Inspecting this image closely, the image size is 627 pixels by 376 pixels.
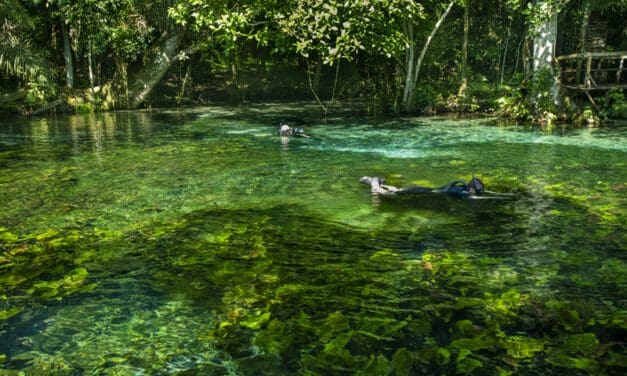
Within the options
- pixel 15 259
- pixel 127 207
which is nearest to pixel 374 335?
pixel 15 259

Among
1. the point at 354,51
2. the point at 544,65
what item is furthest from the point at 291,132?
the point at 544,65

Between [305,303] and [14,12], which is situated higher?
[14,12]

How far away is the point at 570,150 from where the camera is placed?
40.8ft

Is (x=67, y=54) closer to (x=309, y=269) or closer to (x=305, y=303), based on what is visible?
(x=309, y=269)

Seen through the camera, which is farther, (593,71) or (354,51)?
(354,51)

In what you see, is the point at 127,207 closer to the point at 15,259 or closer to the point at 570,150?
the point at 15,259

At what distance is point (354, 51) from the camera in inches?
853

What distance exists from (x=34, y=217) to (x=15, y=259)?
1.73 m

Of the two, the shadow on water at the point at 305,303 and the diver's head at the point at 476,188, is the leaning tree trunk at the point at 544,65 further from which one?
the shadow on water at the point at 305,303

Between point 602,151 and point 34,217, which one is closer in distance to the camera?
point 34,217

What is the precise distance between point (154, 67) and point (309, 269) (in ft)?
69.1

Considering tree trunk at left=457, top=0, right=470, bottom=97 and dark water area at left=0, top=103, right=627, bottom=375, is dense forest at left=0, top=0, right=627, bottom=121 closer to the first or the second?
tree trunk at left=457, top=0, right=470, bottom=97

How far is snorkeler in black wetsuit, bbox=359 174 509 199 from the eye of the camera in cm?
813

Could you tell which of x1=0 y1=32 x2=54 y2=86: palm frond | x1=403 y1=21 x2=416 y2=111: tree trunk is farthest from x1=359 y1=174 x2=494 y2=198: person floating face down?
x1=0 y1=32 x2=54 y2=86: palm frond
